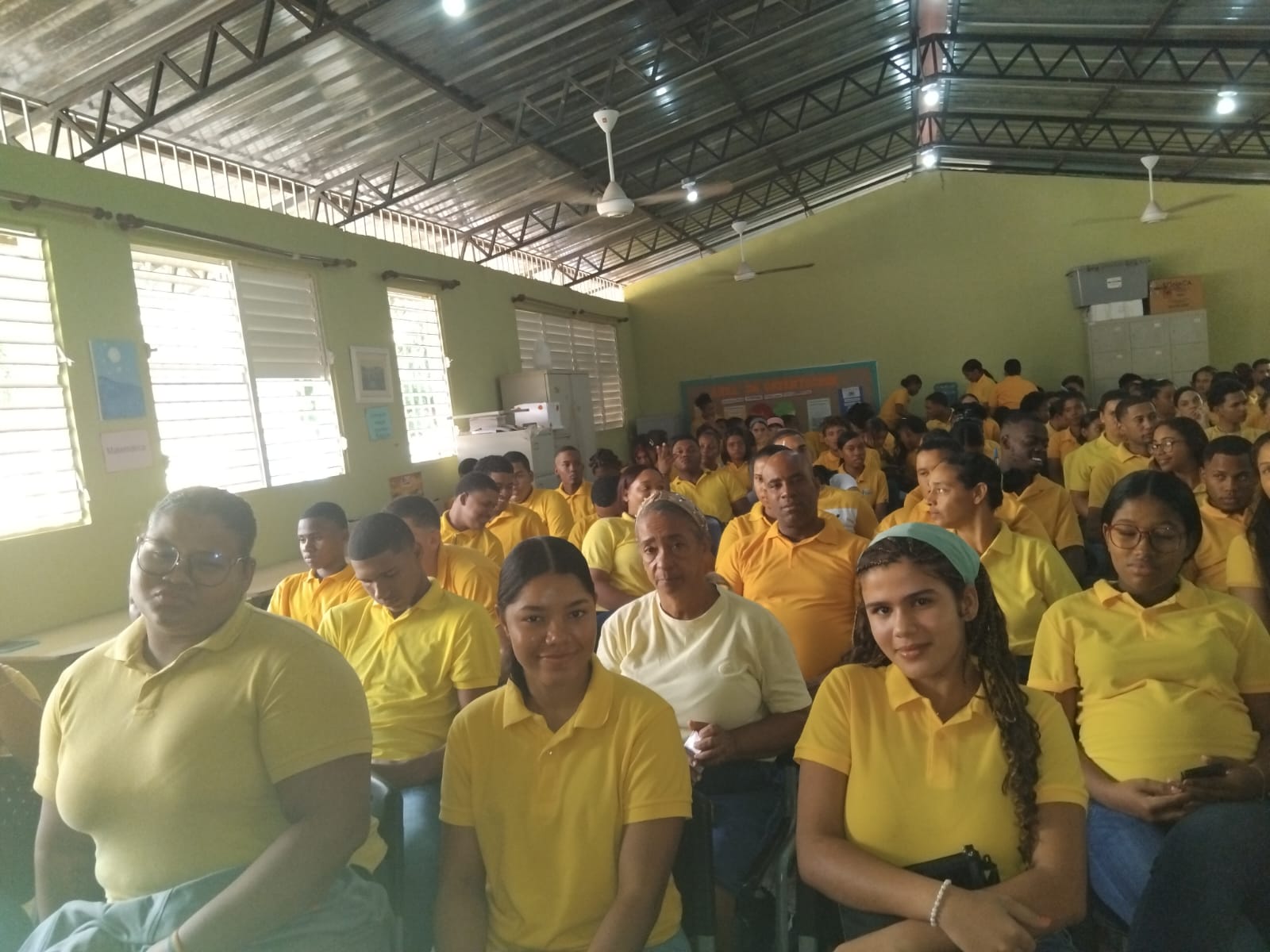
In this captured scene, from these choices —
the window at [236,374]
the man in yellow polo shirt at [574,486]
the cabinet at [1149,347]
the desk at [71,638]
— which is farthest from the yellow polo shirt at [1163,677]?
the cabinet at [1149,347]

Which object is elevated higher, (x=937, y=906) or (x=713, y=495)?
(x=713, y=495)

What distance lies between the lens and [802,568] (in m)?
2.69

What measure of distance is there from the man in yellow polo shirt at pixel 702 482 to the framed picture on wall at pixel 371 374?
2.23 metres

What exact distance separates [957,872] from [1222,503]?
2186 millimetres

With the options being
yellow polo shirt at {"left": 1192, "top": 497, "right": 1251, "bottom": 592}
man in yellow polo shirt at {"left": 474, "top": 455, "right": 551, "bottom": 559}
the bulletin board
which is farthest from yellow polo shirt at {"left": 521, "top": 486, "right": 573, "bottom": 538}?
the bulletin board

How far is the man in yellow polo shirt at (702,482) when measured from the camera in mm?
5188

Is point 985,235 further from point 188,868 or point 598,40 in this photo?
point 188,868

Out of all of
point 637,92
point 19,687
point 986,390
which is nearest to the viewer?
point 19,687

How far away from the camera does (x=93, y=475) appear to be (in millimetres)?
3748

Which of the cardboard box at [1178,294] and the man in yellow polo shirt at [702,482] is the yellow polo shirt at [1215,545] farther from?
the cardboard box at [1178,294]

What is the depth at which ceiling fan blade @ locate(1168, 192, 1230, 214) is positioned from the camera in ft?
33.1

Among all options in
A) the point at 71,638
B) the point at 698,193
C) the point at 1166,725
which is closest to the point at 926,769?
the point at 1166,725

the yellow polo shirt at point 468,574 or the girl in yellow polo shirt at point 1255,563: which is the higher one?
the yellow polo shirt at point 468,574

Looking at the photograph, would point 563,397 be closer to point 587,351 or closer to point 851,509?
point 587,351
